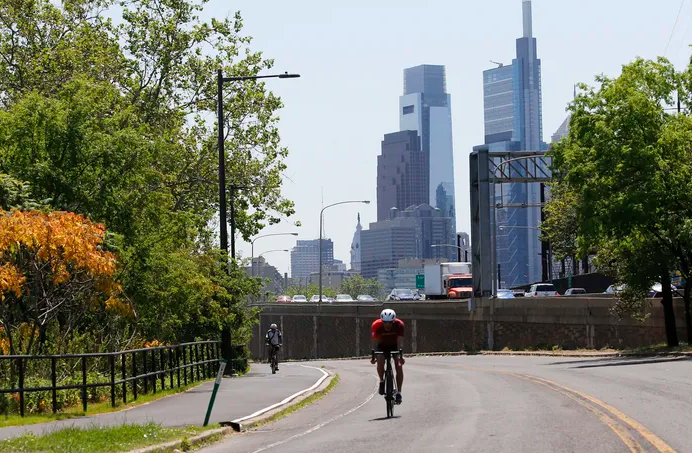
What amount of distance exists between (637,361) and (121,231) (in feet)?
55.7

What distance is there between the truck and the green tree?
45623 millimetres

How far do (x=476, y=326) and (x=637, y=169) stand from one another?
28.0 metres

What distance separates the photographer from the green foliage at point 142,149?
88.7 feet

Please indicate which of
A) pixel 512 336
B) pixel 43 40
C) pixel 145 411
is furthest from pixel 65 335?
pixel 512 336

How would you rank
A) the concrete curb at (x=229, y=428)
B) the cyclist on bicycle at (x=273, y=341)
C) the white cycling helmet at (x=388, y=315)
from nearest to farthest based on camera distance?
the concrete curb at (x=229, y=428) < the white cycling helmet at (x=388, y=315) < the cyclist on bicycle at (x=273, y=341)

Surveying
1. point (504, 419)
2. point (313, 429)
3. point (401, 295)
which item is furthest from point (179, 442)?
point (401, 295)

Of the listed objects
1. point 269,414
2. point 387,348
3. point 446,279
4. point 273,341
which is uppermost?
point 446,279

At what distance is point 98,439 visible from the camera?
1395 centimetres

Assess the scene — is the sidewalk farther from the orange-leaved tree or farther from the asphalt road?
the orange-leaved tree

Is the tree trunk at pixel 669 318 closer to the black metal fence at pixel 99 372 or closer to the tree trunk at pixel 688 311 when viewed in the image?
the tree trunk at pixel 688 311

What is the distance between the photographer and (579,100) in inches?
1425

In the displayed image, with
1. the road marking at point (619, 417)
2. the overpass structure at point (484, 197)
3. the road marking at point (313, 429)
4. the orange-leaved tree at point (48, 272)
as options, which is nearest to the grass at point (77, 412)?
the orange-leaved tree at point (48, 272)

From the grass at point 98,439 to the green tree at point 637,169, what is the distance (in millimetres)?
22128

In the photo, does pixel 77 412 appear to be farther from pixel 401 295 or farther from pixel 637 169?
pixel 401 295
